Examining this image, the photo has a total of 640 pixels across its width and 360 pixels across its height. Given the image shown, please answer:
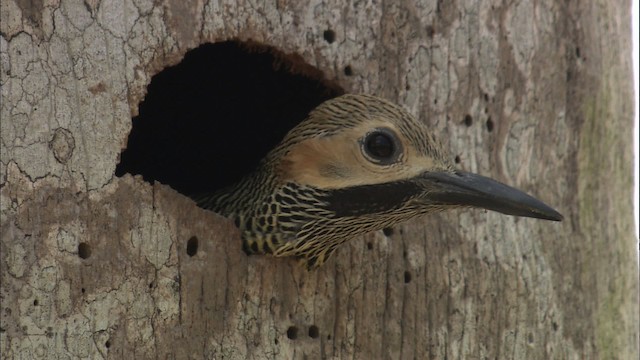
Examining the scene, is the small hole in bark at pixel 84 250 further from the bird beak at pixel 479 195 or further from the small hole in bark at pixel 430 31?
the small hole in bark at pixel 430 31

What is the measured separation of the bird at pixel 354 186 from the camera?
370 centimetres

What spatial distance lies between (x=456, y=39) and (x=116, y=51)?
146cm

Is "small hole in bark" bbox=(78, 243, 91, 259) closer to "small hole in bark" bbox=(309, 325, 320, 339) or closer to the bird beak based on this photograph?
"small hole in bark" bbox=(309, 325, 320, 339)

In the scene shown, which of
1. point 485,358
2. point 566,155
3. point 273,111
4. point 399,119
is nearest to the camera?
point 399,119

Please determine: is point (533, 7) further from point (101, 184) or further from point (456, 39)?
point (101, 184)

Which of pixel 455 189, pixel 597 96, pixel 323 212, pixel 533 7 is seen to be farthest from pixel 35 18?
pixel 597 96

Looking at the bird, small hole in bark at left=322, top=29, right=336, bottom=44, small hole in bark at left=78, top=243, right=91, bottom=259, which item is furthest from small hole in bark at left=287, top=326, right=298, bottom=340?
small hole in bark at left=322, top=29, right=336, bottom=44

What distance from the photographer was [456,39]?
4445 millimetres

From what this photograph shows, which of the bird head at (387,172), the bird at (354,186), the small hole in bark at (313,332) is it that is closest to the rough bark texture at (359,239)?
the small hole in bark at (313,332)

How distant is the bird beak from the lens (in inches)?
143

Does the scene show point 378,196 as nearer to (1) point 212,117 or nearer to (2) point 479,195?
(2) point 479,195

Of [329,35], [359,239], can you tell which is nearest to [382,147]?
[359,239]

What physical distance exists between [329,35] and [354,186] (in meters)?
0.74

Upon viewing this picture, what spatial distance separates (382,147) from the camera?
3752 mm
